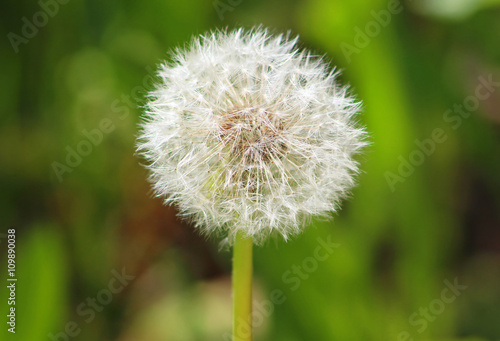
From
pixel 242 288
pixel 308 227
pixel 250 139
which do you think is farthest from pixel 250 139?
pixel 308 227

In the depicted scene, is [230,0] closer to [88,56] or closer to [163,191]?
[88,56]

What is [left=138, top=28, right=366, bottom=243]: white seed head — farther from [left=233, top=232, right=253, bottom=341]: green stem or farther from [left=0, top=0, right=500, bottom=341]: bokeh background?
[left=0, top=0, right=500, bottom=341]: bokeh background

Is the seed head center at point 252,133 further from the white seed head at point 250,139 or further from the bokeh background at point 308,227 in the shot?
the bokeh background at point 308,227

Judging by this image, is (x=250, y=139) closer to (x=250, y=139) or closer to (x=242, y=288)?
(x=250, y=139)

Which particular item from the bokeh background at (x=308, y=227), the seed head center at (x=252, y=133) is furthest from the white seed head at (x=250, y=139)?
the bokeh background at (x=308, y=227)

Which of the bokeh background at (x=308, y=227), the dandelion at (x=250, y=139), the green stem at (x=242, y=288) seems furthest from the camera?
the bokeh background at (x=308, y=227)

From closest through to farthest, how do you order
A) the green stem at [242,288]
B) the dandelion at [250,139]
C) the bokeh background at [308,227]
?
the green stem at [242,288]
the dandelion at [250,139]
the bokeh background at [308,227]

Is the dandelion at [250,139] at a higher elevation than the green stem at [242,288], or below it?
higher
